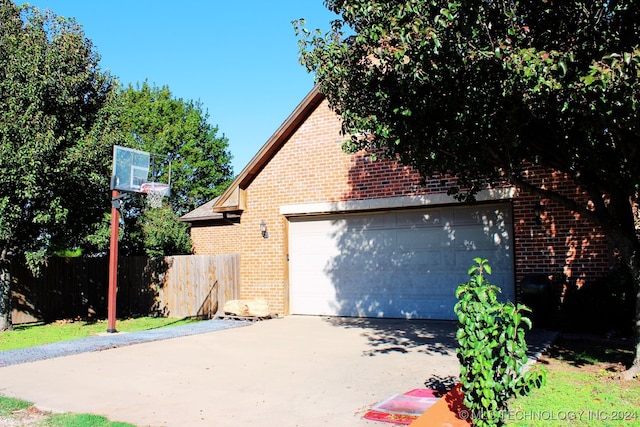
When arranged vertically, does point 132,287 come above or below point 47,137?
below

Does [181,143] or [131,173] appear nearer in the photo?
[131,173]

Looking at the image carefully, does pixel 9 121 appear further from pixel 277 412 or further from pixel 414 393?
pixel 414 393

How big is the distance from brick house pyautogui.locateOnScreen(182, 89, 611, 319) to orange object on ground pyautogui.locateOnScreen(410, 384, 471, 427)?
6298 mm

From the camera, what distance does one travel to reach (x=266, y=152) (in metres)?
14.1

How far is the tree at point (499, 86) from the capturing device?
5.40 meters

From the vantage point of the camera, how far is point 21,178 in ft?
37.8

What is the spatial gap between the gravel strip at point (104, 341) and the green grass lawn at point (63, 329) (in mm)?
724

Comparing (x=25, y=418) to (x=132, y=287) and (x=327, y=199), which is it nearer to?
(x=327, y=199)

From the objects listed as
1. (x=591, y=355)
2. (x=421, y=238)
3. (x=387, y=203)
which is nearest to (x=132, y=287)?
(x=387, y=203)

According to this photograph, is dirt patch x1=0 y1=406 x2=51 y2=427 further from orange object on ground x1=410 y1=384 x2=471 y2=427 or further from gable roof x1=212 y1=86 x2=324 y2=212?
gable roof x1=212 y1=86 x2=324 y2=212

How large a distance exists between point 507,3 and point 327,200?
25.8 feet

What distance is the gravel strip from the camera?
9.08 meters

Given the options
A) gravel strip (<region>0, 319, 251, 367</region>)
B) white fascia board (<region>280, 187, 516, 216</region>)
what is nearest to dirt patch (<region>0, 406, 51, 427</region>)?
gravel strip (<region>0, 319, 251, 367</region>)

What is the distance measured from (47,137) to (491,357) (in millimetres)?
10861
